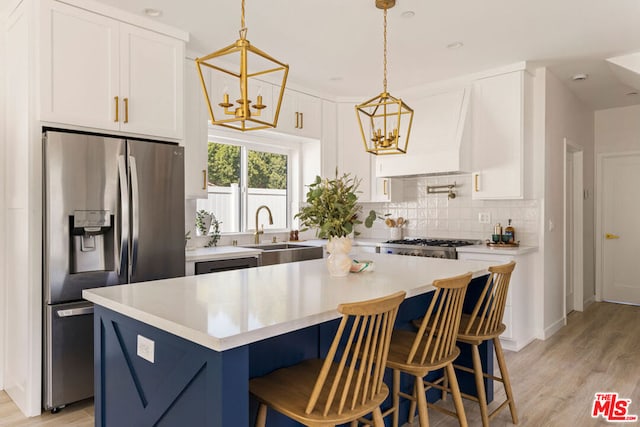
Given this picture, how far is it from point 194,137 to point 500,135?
2928mm

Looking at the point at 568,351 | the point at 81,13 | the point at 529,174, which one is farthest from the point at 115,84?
the point at 568,351

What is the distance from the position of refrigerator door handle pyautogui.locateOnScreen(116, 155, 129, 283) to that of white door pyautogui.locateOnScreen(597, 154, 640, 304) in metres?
6.00

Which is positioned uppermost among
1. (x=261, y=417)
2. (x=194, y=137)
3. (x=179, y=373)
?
(x=194, y=137)

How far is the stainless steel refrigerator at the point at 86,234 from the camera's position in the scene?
269cm

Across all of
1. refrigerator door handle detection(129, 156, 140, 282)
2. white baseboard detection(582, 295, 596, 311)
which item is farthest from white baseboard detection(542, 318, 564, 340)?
refrigerator door handle detection(129, 156, 140, 282)

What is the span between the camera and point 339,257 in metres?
2.41

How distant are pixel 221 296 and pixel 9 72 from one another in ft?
8.19

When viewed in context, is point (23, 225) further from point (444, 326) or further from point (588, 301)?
point (588, 301)

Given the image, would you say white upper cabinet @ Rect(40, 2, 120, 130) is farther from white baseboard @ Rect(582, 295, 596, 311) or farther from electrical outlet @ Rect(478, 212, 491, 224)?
white baseboard @ Rect(582, 295, 596, 311)

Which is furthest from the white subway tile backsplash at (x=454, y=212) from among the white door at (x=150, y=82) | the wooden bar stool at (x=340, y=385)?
the wooden bar stool at (x=340, y=385)

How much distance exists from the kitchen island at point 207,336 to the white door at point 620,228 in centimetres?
474

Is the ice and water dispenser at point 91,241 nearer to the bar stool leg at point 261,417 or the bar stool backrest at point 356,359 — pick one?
the bar stool leg at point 261,417

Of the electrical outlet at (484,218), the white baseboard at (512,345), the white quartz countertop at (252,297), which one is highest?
the electrical outlet at (484,218)

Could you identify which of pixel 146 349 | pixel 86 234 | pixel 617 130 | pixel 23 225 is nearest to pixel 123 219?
pixel 86 234
